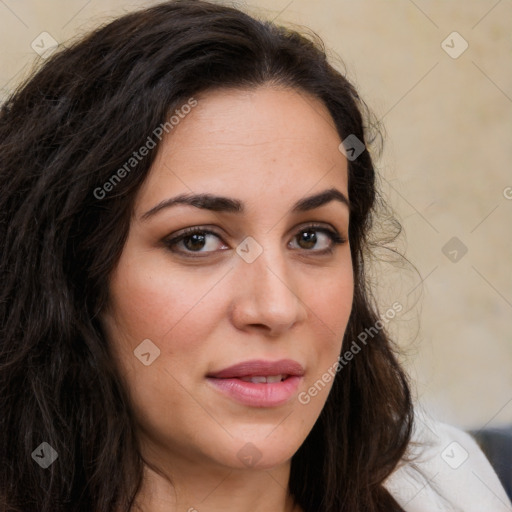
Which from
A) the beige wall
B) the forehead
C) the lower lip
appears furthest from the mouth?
the beige wall

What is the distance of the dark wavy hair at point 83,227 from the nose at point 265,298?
0.71 feet

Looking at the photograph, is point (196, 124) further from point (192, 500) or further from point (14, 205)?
point (192, 500)

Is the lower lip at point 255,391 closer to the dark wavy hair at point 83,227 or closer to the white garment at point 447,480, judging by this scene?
the dark wavy hair at point 83,227

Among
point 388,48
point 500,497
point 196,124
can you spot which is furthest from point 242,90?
point 388,48

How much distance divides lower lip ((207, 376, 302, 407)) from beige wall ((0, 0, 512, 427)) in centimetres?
133

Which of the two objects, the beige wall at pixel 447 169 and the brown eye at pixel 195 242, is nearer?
the brown eye at pixel 195 242

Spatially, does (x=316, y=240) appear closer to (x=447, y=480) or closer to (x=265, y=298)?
(x=265, y=298)

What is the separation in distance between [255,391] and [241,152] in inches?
14.6

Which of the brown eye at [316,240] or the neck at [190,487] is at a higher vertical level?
the brown eye at [316,240]

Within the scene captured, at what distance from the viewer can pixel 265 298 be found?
1396 mm

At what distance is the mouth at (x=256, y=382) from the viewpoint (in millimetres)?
1423

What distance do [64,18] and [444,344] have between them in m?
1.51

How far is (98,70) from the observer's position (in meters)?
1.55

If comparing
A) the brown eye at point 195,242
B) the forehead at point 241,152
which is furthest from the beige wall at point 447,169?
the brown eye at point 195,242
